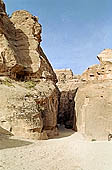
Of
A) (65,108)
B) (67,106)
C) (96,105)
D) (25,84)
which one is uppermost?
(25,84)

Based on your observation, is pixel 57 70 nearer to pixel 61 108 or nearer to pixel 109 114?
pixel 61 108

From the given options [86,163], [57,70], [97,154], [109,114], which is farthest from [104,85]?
[57,70]

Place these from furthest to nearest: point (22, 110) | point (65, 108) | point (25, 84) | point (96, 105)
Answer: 1. point (65, 108)
2. point (25, 84)
3. point (96, 105)
4. point (22, 110)

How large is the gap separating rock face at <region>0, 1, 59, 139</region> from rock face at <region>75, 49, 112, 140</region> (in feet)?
9.67

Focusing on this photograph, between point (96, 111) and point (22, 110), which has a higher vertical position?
point (22, 110)

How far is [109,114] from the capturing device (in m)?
15.8

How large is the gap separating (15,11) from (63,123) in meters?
18.0

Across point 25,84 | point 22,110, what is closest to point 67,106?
point 25,84

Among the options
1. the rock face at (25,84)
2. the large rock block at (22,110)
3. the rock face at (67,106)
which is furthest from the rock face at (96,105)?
the rock face at (67,106)

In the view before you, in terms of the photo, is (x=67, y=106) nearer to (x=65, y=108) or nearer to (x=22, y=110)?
(x=65, y=108)

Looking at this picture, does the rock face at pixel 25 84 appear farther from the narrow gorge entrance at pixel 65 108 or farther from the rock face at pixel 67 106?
the narrow gorge entrance at pixel 65 108

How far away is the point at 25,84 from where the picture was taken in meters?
17.1

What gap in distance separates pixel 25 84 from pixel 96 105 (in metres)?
7.10

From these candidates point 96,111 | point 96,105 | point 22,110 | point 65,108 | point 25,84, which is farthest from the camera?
point 65,108
